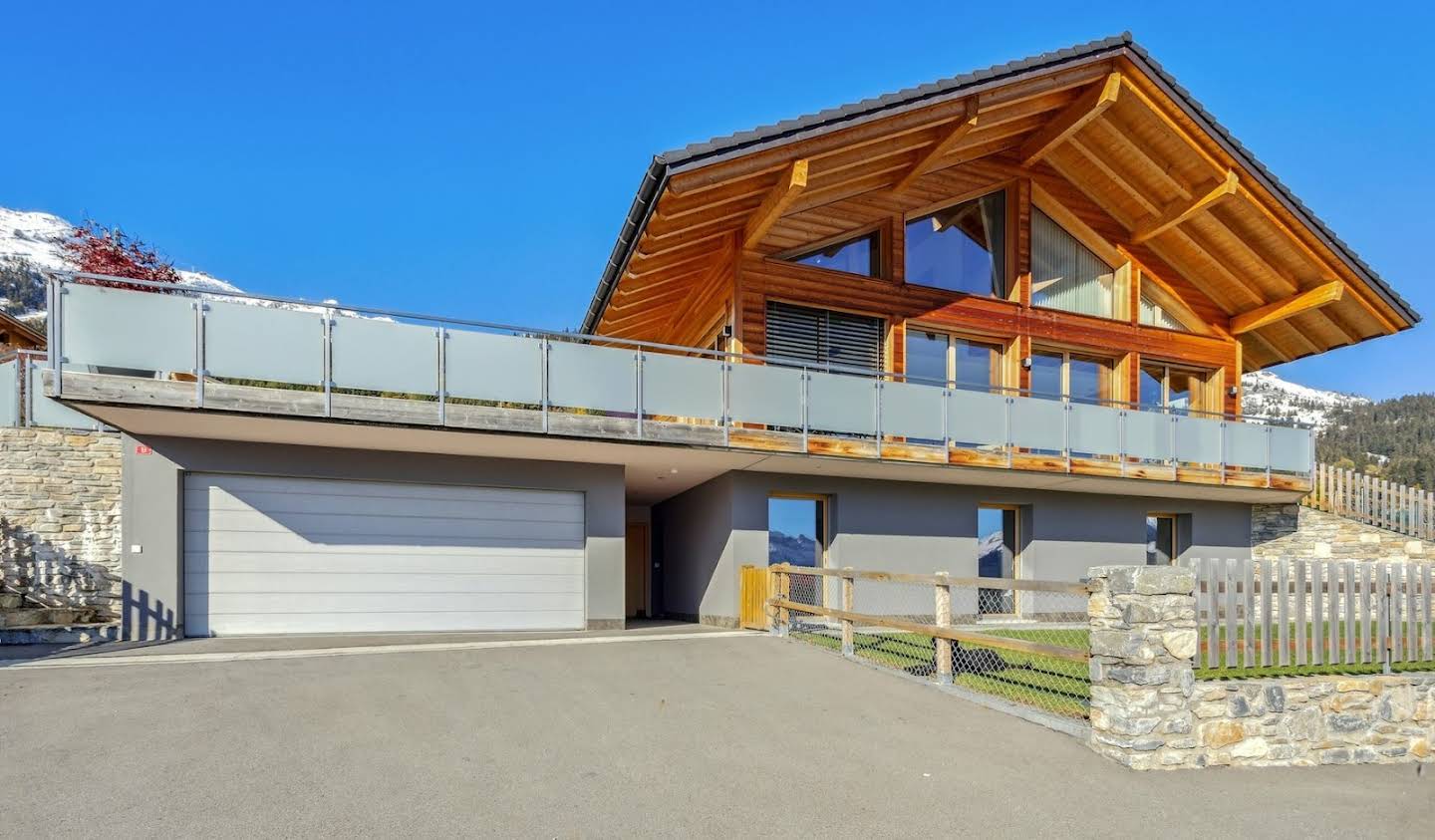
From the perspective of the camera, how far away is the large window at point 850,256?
550 inches

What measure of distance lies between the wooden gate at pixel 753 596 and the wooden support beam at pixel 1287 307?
12.2 metres

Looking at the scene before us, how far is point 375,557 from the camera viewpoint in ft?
37.9

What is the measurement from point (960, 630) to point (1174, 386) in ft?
39.2

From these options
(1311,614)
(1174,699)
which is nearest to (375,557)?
(1174,699)

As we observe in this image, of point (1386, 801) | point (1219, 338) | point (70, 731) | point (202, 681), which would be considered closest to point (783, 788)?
point (1386, 801)

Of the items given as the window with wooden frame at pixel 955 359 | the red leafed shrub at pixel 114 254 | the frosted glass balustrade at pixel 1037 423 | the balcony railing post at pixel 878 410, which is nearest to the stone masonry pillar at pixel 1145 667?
the balcony railing post at pixel 878 410

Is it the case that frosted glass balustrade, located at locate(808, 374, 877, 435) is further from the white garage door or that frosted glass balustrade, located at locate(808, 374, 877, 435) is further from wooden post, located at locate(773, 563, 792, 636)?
the white garage door

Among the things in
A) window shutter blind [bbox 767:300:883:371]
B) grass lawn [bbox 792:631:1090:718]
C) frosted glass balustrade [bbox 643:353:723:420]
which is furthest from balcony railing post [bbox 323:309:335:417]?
grass lawn [bbox 792:631:1090:718]

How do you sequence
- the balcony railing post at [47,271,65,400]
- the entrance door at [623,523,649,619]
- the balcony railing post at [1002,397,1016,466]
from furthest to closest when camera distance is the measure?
the entrance door at [623,523,649,619] < the balcony railing post at [1002,397,1016,466] < the balcony railing post at [47,271,65,400]

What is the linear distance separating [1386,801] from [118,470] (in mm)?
14686

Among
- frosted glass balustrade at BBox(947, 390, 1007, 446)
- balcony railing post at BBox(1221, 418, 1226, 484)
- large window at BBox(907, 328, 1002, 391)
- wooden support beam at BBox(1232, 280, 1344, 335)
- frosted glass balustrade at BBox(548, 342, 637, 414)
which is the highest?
wooden support beam at BBox(1232, 280, 1344, 335)

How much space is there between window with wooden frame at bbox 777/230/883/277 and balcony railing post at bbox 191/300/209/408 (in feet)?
27.6

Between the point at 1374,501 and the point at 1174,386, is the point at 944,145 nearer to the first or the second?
the point at 1174,386

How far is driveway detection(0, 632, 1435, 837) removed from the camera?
4.68 metres
